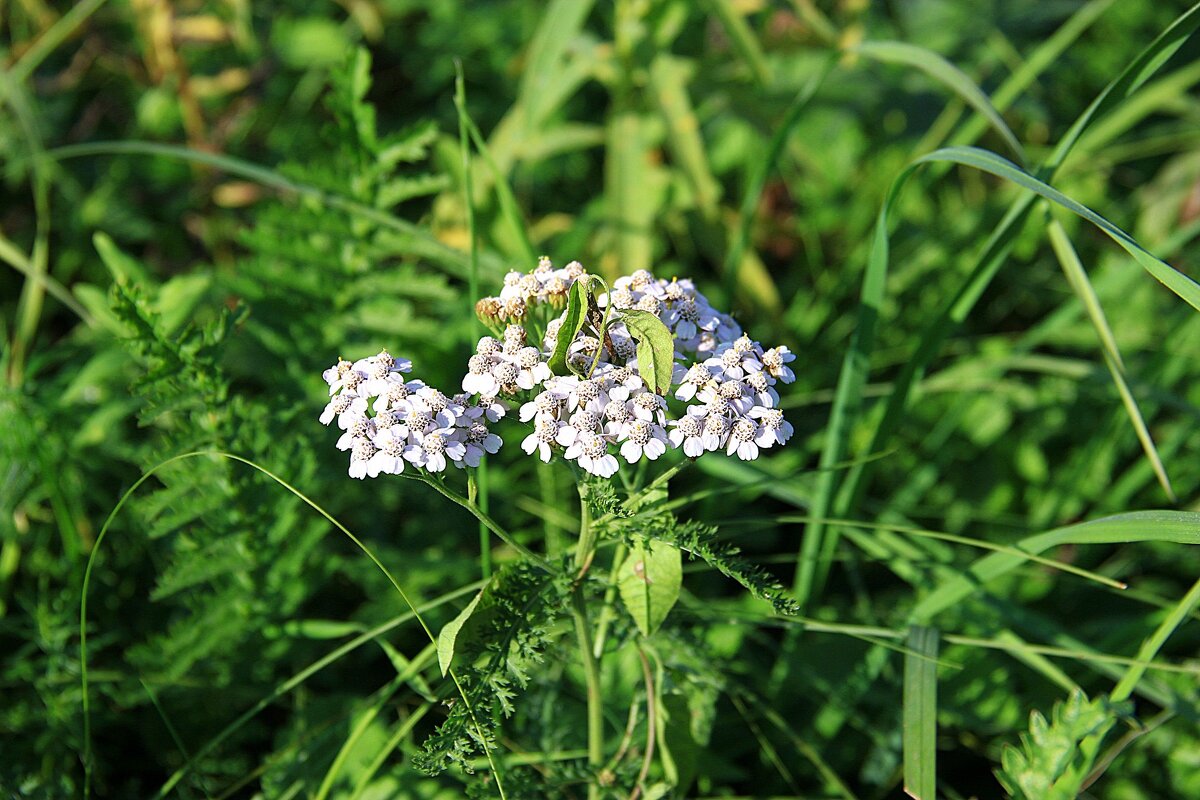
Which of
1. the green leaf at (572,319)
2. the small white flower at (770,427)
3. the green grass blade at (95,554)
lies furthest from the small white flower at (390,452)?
the small white flower at (770,427)

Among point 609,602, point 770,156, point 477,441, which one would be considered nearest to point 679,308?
point 477,441

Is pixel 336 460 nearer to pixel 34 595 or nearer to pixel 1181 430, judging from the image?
pixel 34 595

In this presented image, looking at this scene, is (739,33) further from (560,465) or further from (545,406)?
(545,406)

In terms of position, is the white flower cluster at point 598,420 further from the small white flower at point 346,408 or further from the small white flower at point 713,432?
the small white flower at point 346,408

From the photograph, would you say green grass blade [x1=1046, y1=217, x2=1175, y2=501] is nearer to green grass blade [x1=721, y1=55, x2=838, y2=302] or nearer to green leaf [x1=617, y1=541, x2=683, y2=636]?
green grass blade [x1=721, y1=55, x2=838, y2=302]

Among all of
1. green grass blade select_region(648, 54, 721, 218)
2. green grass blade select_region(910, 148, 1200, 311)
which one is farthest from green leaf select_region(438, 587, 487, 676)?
green grass blade select_region(648, 54, 721, 218)
